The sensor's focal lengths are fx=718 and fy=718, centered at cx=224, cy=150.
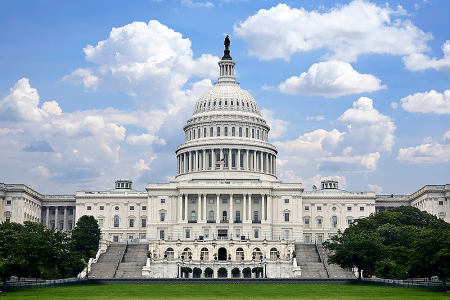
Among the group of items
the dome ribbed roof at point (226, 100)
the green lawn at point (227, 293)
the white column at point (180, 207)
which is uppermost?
the dome ribbed roof at point (226, 100)

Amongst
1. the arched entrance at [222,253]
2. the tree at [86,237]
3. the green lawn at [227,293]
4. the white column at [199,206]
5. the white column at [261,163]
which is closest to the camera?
the green lawn at [227,293]

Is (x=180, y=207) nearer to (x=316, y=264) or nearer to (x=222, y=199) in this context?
(x=222, y=199)

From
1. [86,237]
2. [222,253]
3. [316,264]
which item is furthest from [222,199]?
[316,264]

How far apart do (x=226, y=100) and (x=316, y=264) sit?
66.4 m

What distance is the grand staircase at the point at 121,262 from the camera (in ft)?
→ 396

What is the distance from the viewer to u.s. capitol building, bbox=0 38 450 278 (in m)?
160

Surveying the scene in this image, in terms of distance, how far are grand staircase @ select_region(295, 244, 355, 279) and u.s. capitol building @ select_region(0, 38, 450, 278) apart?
7760 millimetres

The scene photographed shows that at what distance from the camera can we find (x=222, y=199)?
16162cm

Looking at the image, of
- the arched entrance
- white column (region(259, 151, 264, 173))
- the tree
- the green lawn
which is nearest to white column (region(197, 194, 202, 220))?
the arched entrance

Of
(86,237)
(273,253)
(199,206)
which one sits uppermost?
(199,206)

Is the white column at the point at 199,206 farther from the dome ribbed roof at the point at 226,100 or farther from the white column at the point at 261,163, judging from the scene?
the dome ribbed roof at the point at 226,100

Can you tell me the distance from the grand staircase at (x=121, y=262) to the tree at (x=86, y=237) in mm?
2567

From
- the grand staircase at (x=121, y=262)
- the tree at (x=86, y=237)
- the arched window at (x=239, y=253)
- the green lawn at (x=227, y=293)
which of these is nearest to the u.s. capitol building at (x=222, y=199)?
the arched window at (x=239, y=253)

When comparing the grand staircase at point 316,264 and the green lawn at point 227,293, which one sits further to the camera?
the grand staircase at point 316,264
